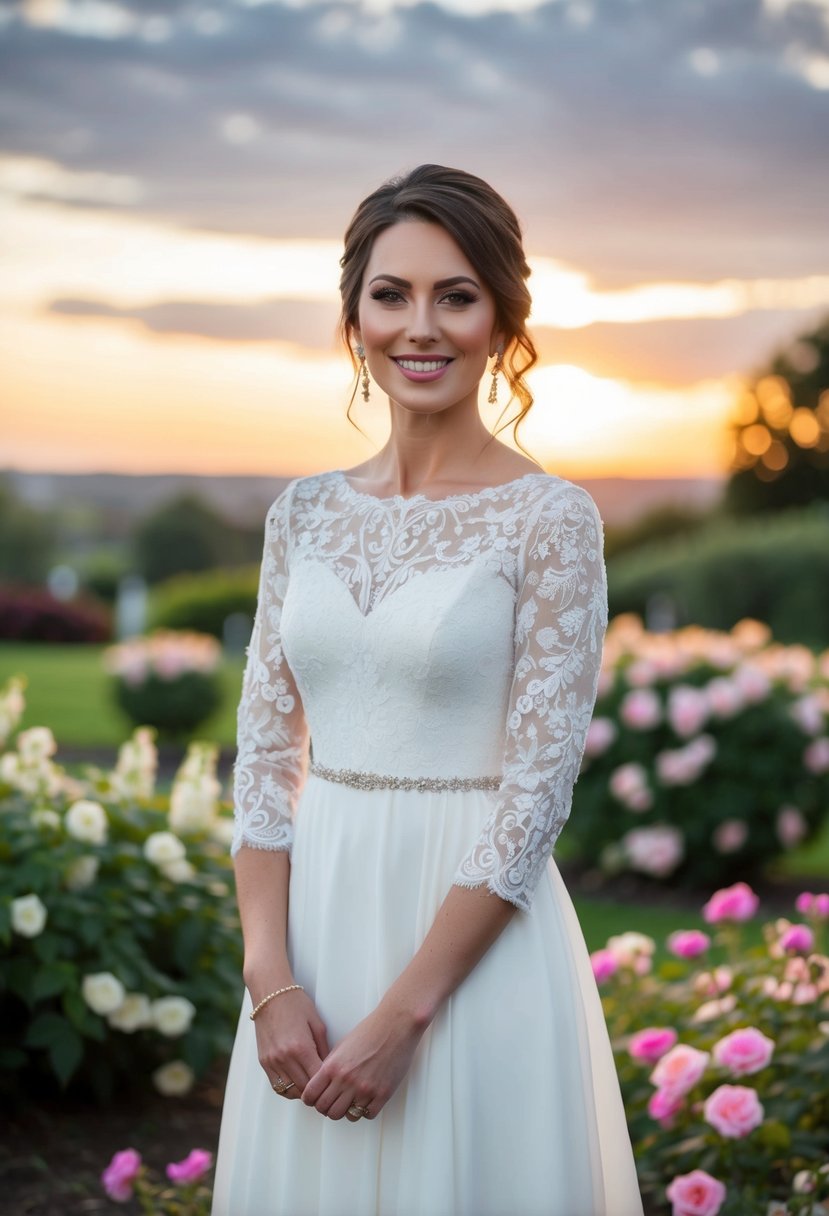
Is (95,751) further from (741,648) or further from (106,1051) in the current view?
(106,1051)

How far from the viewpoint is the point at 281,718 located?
2.58m

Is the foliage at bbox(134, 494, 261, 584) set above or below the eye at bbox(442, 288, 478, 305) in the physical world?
above

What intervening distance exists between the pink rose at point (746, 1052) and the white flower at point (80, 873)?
187 cm

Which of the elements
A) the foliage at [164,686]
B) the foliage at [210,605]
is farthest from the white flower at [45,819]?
the foliage at [210,605]

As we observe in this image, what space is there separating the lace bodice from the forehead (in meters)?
0.38

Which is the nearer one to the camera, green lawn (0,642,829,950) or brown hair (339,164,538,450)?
brown hair (339,164,538,450)

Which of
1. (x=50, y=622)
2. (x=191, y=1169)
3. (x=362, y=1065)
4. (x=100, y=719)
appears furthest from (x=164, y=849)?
(x=50, y=622)

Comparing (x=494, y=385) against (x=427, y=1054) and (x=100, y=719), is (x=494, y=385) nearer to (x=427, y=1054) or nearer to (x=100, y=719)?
(x=427, y=1054)

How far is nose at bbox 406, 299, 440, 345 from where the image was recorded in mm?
2336

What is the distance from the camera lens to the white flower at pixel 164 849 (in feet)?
13.6

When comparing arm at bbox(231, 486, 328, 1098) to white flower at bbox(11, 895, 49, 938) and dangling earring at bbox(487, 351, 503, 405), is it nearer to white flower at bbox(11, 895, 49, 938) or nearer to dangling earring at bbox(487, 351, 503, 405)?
dangling earring at bbox(487, 351, 503, 405)

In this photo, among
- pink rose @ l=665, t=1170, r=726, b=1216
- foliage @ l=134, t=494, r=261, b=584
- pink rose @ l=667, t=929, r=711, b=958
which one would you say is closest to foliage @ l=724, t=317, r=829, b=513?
foliage @ l=134, t=494, r=261, b=584

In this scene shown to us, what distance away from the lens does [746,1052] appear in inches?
128

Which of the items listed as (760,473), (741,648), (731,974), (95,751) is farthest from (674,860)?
(760,473)
